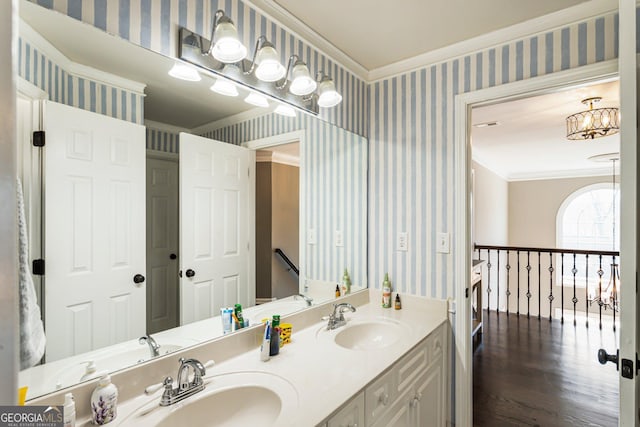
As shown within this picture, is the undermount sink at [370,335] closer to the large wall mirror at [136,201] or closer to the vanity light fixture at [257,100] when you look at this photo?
the large wall mirror at [136,201]

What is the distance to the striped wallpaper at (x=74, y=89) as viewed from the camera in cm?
84

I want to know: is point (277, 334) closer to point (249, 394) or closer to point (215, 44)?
point (249, 394)

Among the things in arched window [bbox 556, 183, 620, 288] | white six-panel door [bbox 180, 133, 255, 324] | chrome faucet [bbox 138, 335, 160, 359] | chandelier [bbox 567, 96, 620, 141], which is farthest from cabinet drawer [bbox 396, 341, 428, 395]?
arched window [bbox 556, 183, 620, 288]

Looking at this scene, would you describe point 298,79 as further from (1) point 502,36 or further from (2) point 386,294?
(2) point 386,294

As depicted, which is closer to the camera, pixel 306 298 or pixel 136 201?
pixel 136 201

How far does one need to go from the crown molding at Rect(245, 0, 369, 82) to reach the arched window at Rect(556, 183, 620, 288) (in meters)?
6.59

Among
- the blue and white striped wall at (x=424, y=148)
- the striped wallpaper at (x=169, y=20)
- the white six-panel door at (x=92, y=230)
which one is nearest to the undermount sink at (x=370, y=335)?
the blue and white striped wall at (x=424, y=148)

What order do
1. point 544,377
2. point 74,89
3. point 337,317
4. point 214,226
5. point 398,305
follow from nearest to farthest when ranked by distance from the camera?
point 74,89 < point 214,226 < point 337,317 < point 398,305 < point 544,377

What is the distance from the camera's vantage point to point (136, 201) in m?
1.10

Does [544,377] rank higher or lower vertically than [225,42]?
lower

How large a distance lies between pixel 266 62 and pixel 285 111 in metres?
0.34

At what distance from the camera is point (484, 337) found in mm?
3756

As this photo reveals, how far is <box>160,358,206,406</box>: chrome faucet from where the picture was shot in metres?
0.99

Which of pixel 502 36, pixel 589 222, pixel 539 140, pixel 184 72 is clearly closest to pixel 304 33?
pixel 184 72
